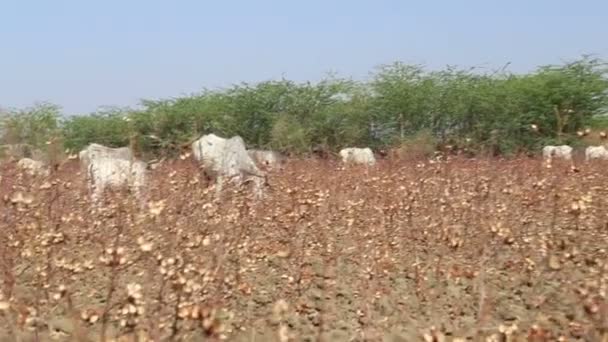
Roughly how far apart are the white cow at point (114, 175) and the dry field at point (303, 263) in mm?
111

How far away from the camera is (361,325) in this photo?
341 centimetres

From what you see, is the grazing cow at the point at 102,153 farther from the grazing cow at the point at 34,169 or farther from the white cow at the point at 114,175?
the grazing cow at the point at 34,169

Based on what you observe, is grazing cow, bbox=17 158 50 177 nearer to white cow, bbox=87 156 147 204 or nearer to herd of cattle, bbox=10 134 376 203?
herd of cattle, bbox=10 134 376 203

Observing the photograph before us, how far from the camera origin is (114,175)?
675 cm

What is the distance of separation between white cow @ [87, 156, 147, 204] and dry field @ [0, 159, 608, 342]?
0.11 meters

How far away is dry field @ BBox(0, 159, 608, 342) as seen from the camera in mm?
2781

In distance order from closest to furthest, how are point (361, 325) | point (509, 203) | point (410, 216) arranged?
point (361, 325) < point (410, 216) < point (509, 203)

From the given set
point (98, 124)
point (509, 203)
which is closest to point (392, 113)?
point (98, 124)

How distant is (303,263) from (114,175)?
3063 millimetres

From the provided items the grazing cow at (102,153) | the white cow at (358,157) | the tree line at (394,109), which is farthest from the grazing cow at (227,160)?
the tree line at (394,109)

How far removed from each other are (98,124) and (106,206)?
20.7 m

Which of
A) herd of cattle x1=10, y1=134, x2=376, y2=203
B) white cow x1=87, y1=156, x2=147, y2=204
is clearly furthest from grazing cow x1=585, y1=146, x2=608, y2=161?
white cow x1=87, y1=156, x2=147, y2=204

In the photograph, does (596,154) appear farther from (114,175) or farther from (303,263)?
(303,263)

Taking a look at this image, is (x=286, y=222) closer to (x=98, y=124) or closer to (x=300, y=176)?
(x=300, y=176)
